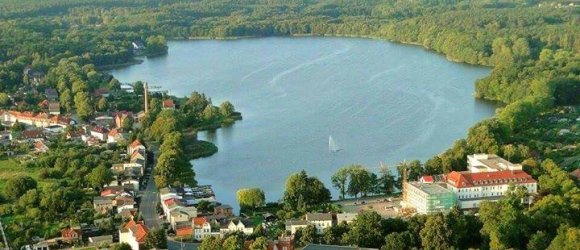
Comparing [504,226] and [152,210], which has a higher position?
[152,210]

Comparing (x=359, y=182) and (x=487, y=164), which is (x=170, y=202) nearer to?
(x=359, y=182)

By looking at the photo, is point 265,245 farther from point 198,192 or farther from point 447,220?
point 198,192

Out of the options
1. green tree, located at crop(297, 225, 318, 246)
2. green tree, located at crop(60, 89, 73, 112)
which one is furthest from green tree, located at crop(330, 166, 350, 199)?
green tree, located at crop(60, 89, 73, 112)

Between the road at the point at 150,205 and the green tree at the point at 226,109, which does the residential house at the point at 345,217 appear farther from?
the green tree at the point at 226,109

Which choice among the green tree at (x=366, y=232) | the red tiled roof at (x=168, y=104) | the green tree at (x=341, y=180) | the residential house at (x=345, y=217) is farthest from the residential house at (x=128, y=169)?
the red tiled roof at (x=168, y=104)

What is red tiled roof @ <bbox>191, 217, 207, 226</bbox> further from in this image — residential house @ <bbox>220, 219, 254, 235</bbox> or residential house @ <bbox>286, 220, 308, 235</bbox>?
residential house @ <bbox>286, 220, 308, 235</bbox>


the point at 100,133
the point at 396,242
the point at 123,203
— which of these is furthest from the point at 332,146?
the point at 396,242
